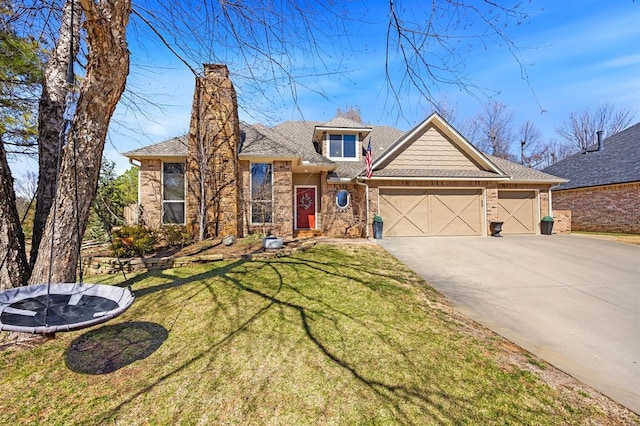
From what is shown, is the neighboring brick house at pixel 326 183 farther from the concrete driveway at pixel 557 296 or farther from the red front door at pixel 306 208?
the concrete driveway at pixel 557 296

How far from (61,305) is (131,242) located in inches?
215

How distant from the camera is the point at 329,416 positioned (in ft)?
8.78

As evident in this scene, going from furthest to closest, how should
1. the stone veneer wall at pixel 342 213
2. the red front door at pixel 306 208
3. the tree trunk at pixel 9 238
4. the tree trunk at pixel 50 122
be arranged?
1. the red front door at pixel 306 208
2. the stone veneer wall at pixel 342 213
3. the tree trunk at pixel 50 122
4. the tree trunk at pixel 9 238

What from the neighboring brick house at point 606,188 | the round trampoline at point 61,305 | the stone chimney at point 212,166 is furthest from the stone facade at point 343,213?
the neighboring brick house at point 606,188

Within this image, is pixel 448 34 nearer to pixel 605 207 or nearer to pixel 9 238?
pixel 9 238

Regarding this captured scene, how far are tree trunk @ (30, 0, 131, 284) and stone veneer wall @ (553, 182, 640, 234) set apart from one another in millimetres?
20939

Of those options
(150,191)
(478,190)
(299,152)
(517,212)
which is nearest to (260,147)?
(299,152)

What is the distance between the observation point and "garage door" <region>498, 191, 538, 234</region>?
14.0m

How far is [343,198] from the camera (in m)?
13.2

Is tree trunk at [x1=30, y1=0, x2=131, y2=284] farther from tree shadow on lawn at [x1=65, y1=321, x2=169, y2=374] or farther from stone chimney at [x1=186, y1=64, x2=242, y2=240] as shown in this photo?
stone chimney at [x1=186, y1=64, x2=242, y2=240]

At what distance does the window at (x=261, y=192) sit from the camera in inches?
464

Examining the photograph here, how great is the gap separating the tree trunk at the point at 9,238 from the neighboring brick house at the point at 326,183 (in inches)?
242

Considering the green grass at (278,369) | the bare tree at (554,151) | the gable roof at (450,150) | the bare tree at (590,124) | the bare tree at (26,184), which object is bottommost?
the green grass at (278,369)

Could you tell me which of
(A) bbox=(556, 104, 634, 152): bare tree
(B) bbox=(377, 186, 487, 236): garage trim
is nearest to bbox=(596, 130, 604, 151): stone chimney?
(A) bbox=(556, 104, 634, 152): bare tree
